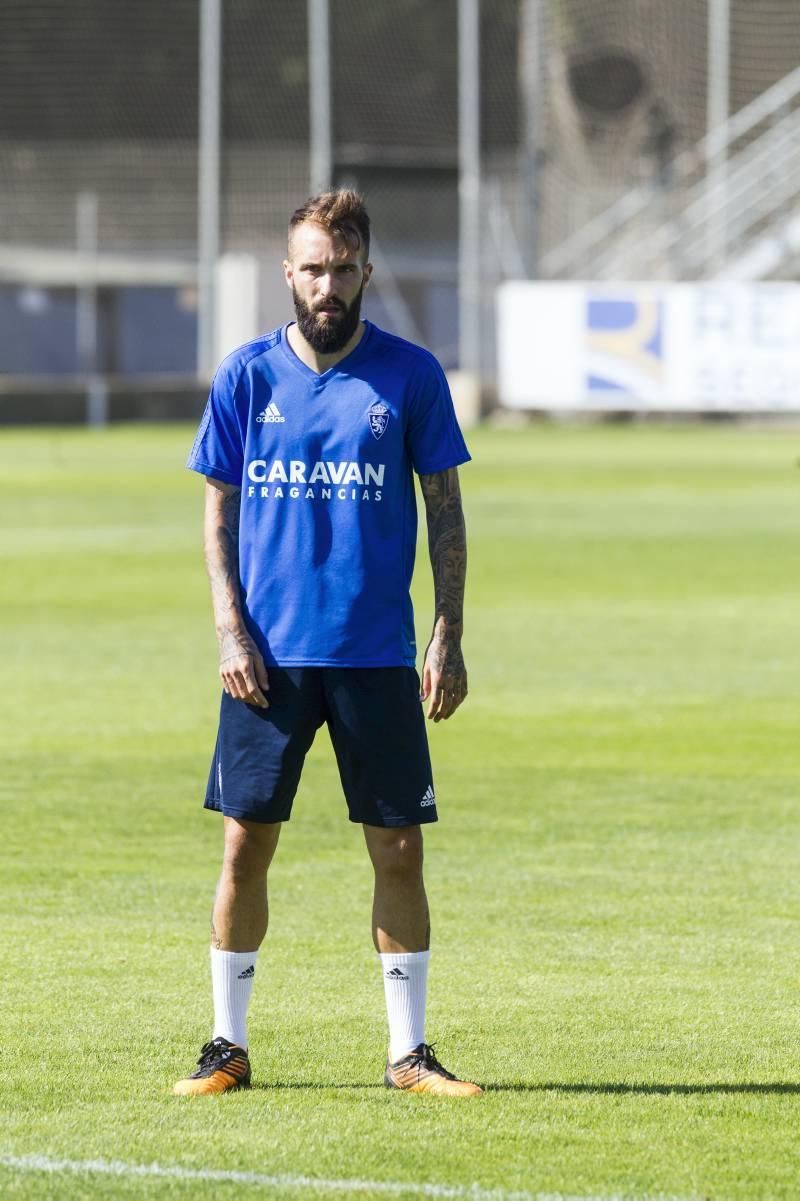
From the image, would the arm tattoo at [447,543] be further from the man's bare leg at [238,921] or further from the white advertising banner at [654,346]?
the white advertising banner at [654,346]

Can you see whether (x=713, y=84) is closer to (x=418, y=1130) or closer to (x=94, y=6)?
(x=94, y=6)

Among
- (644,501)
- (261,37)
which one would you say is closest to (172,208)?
(261,37)

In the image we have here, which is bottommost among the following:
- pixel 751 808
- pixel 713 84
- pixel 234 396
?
pixel 751 808

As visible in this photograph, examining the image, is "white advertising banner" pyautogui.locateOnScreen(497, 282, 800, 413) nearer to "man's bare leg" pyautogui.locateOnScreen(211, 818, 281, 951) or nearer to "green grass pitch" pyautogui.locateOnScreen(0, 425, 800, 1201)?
"green grass pitch" pyautogui.locateOnScreen(0, 425, 800, 1201)

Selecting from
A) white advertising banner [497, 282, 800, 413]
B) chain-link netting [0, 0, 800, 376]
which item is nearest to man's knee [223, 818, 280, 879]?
white advertising banner [497, 282, 800, 413]

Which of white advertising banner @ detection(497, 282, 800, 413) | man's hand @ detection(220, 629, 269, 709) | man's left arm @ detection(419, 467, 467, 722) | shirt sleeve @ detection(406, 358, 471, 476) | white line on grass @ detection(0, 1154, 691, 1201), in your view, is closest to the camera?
white line on grass @ detection(0, 1154, 691, 1201)

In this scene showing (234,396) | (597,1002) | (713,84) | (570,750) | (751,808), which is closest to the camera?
(234,396)

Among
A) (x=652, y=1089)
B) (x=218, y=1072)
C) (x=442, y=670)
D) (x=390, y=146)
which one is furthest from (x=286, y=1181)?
(x=390, y=146)

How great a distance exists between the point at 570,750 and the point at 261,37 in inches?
1780

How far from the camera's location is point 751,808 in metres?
9.72

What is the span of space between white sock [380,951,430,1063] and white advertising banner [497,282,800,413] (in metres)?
31.9

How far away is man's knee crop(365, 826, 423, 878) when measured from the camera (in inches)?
217

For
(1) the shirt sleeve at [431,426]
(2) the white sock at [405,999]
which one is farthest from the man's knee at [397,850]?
(1) the shirt sleeve at [431,426]

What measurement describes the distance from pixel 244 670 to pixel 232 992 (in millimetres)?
781
